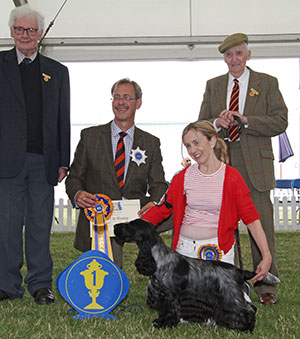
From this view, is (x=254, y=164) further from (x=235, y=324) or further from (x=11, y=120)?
(x=11, y=120)

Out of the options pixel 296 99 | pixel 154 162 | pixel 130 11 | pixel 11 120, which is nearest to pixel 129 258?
pixel 154 162

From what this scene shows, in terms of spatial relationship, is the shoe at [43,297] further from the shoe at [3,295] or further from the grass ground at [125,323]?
the shoe at [3,295]

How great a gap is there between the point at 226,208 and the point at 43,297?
1284 mm

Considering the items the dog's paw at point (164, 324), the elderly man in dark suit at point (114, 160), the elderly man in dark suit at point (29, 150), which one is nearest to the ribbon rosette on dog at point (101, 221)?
the elderly man in dark suit at point (114, 160)

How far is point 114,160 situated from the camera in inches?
137

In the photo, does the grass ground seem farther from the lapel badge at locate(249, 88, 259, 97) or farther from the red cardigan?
the lapel badge at locate(249, 88, 259, 97)

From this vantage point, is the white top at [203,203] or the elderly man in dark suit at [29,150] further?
the elderly man in dark suit at [29,150]

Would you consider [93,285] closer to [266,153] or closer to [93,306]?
[93,306]

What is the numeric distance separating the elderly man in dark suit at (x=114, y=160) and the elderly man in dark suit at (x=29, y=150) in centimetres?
16

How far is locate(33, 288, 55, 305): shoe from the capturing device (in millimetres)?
3178

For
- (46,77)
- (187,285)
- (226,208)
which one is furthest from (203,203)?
(46,77)

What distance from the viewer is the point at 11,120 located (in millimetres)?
3178

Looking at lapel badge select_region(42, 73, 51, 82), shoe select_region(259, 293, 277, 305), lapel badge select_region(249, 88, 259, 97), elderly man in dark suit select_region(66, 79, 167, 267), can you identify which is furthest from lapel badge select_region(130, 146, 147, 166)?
shoe select_region(259, 293, 277, 305)

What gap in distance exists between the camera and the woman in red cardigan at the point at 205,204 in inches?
111
